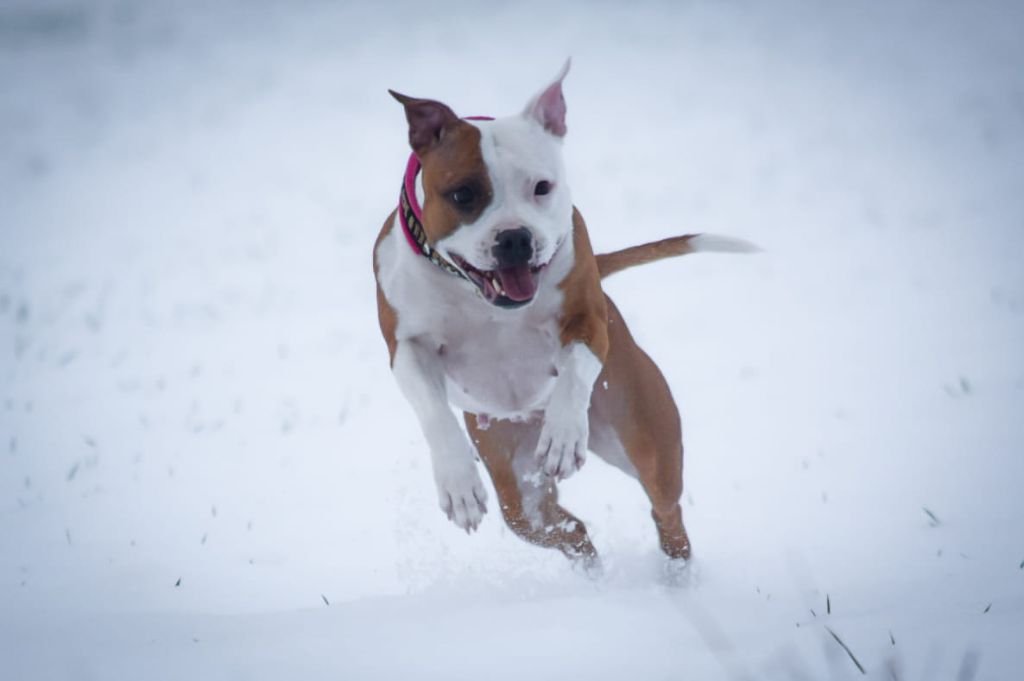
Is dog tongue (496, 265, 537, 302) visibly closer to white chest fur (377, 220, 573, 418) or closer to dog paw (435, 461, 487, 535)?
white chest fur (377, 220, 573, 418)

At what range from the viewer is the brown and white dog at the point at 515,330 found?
3.24 m

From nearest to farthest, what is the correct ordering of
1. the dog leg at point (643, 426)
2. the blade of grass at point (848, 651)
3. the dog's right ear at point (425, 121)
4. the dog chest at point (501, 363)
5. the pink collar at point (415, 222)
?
1. the blade of grass at point (848, 651)
2. the dog's right ear at point (425, 121)
3. the pink collar at point (415, 222)
4. the dog chest at point (501, 363)
5. the dog leg at point (643, 426)

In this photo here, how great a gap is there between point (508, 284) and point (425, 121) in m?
0.70

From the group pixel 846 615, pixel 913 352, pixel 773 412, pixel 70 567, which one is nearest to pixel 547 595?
pixel 846 615

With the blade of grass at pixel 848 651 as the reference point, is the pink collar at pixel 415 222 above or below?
above

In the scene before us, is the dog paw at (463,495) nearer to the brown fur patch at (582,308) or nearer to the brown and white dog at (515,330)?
the brown and white dog at (515,330)

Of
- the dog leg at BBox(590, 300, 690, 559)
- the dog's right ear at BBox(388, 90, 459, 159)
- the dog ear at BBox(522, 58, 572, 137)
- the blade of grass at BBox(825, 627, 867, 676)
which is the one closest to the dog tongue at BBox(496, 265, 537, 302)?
the dog's right ear at BBox(388, 90, 459, 159)

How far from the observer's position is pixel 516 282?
3.23 metres

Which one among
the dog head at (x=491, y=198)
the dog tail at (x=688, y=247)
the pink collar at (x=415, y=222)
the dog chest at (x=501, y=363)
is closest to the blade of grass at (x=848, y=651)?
the dog head at (x=491, y=198)

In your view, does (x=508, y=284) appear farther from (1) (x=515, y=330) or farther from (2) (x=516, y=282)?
(1) (x=515, y=330)

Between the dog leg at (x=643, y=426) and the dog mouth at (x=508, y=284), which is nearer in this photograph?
the dog mouth at (x=508, y=284)

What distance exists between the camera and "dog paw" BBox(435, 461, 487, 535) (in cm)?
314

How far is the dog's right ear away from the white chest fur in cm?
39

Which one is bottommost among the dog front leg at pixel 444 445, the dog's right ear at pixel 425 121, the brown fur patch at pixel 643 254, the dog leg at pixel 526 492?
the dog leg at pixel 526 492
